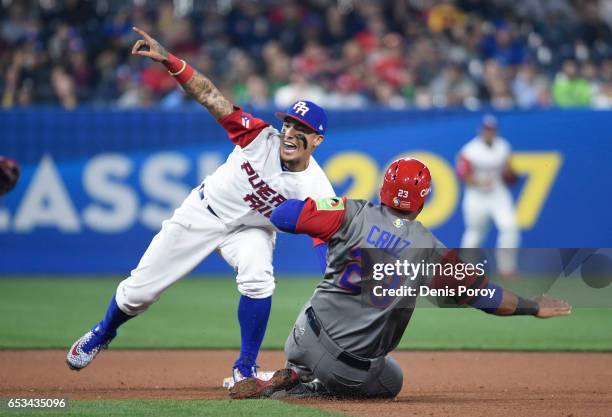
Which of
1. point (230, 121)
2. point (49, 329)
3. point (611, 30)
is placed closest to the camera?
point (230, 121)

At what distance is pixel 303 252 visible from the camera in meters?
14.4

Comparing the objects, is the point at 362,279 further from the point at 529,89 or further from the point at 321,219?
the point at 529,89

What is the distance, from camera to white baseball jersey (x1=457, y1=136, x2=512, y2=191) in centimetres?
1394

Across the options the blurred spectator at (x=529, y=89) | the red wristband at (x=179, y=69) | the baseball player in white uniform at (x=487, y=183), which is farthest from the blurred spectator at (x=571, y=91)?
the red wristband at (x=179, y=69)

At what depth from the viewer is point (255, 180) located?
6691 millimetres

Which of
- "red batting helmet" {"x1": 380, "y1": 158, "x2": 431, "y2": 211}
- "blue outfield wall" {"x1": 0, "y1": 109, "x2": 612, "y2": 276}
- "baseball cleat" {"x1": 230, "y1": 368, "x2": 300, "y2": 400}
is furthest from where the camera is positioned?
"blue outfield wall" {"x1": 0, "y1": 109, "x2": 612, "y2": 276}

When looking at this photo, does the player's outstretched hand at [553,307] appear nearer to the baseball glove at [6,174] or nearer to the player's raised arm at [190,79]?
the player's raised arm at [190,79]

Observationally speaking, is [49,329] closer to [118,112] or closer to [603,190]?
[118,112]

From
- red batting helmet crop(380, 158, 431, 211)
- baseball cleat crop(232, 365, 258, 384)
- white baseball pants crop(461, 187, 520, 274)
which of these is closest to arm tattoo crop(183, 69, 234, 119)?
red batting helmet crop(380, 158, 431, 211)

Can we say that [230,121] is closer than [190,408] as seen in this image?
No

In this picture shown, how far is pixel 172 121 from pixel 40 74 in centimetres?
223

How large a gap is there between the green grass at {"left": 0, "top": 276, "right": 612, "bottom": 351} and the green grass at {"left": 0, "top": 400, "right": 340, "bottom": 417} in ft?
10.1

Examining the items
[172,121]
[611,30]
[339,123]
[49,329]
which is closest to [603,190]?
[339,123]

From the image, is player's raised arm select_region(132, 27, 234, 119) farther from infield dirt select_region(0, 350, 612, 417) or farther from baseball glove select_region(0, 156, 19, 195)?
infield dirt select_region(0, 350, 612, 417)
